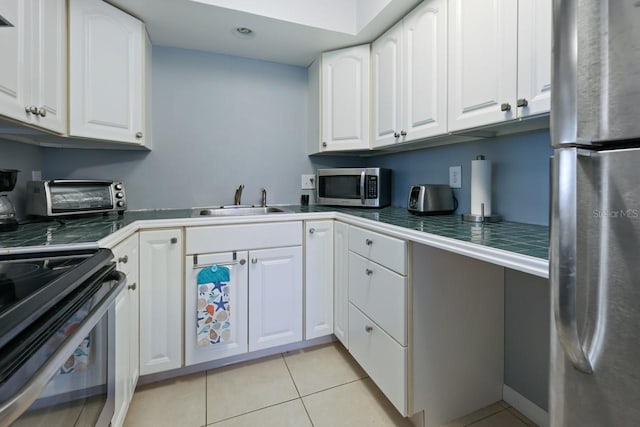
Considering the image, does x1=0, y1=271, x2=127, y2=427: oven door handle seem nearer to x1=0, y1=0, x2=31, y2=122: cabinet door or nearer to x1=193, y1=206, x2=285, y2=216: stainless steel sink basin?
x1=0, y1=0, x2=31, y2=122: cabinet door

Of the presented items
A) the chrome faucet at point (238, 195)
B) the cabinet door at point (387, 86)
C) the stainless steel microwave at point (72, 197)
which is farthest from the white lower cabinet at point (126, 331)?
the cabinet door at point (387, 86)

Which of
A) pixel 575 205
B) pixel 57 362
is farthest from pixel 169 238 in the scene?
pixel 575 205

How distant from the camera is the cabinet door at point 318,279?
183 centimetres

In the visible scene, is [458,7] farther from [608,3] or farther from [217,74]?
[217,74]

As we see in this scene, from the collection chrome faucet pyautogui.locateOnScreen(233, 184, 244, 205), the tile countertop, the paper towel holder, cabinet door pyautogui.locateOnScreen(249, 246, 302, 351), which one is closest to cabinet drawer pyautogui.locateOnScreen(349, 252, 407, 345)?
the tile countertop

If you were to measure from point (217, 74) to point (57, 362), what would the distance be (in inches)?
82.6

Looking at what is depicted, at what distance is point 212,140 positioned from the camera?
2.14 m

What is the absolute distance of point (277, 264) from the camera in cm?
176

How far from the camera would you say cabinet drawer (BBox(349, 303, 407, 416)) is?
1218mm

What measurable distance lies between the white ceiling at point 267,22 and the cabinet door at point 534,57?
697 mm

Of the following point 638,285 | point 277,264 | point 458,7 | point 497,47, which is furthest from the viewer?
point 277,264

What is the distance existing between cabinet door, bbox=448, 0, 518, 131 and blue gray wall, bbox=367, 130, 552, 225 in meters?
0.27

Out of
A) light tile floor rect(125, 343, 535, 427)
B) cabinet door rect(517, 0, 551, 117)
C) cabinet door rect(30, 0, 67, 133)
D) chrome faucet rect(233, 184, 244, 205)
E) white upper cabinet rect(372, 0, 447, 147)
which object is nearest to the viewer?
cabinet door rect(517, 0, 551, 117)

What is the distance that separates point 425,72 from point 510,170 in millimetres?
647
